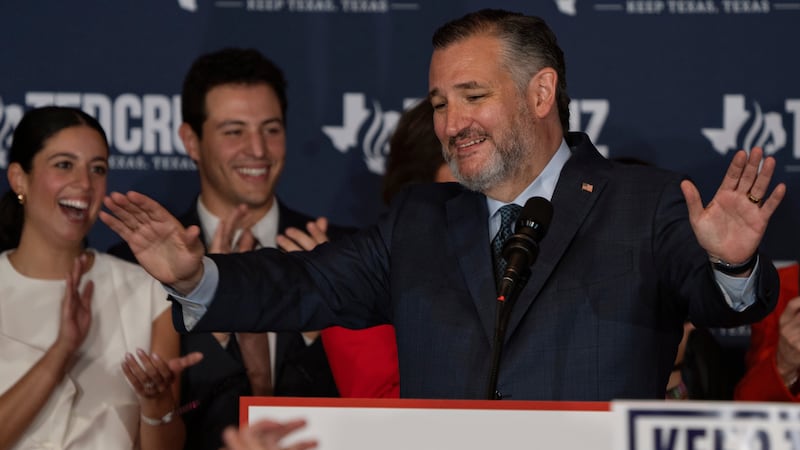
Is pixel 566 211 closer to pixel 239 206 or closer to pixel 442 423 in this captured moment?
pixel 442 423

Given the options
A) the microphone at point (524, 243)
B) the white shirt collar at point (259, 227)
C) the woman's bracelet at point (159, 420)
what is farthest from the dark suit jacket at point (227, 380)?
the microphone at point (524, 243)

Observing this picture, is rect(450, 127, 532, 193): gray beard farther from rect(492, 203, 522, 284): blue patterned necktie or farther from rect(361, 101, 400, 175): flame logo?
rect(361, 101, 400, 175): flame logo

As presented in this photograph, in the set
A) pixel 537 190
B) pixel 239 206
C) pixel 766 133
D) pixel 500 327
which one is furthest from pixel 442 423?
pixel 766 133

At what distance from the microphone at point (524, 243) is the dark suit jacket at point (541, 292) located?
240mm

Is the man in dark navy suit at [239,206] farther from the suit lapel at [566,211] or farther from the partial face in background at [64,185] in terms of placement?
the suit lapel at [566,211]

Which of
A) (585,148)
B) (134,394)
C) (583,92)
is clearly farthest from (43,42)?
(585,148)

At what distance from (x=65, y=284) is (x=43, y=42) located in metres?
1.10

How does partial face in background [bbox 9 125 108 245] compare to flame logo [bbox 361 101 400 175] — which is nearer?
partial face in background [bbox 9 125 108 245]

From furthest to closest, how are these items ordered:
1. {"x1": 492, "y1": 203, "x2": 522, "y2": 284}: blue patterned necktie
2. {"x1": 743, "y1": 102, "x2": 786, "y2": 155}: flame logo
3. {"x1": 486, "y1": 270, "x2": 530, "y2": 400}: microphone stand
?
{"x1": 743, "y1": 102, "x2": 786, "y2": 155}: flame logo
{"x1": 492, "y1": 203, "x2": 522, "y2": 284}: blue patterned necktie
{"x1": 486, "y1": 270, "x2": 530, "y2": 400}: microphone stand

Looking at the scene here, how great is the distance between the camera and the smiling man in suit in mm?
2146

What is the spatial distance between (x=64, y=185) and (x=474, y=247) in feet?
4.60

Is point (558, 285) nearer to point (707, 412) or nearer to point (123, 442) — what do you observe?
point (707, 412)

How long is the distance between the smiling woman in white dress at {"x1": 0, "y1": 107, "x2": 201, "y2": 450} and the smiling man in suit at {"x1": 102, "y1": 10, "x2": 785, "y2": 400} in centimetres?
74

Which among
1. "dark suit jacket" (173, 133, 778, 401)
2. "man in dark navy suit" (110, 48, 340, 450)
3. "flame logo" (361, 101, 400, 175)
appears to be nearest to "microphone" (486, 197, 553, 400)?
"dark suit jacket" (173, 133, 778, 401)
